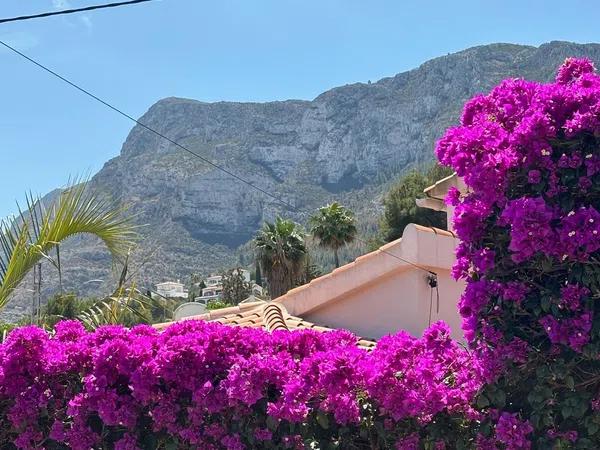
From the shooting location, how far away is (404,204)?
136 ft

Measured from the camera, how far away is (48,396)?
396 cm

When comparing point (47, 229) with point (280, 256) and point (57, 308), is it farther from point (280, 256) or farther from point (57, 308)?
point (280, 256)

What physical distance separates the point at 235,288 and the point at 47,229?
53921 mm

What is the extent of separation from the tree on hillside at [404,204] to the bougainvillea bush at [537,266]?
35.2 metres

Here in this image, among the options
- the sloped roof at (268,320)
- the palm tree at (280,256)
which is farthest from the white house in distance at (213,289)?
the sloped roof at (268,320)

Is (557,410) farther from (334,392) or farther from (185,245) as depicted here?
(185,245)

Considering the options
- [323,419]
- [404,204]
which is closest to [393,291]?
[323,419]

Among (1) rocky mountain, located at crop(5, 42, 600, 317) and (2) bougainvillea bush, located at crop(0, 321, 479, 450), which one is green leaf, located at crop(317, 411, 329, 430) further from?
(1) rocky mountain, located at crop(5, 42, 600, 317)

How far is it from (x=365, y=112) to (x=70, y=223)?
444 ft

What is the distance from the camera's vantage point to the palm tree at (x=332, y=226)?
43062 mm

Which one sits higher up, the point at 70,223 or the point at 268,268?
the point at 70,223

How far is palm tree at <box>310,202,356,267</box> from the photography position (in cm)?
4306

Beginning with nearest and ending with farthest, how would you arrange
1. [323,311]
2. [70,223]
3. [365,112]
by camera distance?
[70,223]
[323,311]
[365,112]

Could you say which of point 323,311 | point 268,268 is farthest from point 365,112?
point 323,311
